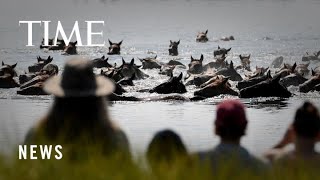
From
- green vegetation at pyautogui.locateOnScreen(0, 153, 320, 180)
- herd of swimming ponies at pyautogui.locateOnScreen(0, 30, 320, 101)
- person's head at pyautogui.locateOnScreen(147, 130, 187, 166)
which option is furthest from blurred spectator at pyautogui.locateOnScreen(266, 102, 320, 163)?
herd of swimming ponies at pyautogui.locateOnScreen(0, 30, 320, 101)

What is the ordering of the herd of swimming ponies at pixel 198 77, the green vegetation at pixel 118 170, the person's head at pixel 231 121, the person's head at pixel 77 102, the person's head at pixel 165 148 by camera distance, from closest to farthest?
the green vegetation at pixel 118 170, the person's head at pixel 165 148, the person's head at pixel 77 102, the person's head at pixel 231 121, the herd of swimming ponies at pixel 198 77

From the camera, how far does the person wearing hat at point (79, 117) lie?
4.80 meters

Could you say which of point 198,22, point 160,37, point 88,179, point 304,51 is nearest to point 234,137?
point 88,179

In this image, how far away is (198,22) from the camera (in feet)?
182

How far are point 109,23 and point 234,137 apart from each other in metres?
52.1

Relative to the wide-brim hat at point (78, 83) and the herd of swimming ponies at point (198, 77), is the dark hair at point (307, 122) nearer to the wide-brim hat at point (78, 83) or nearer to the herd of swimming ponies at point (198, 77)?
the wide-brim hat at point (78, 83)

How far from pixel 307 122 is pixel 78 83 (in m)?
1.29

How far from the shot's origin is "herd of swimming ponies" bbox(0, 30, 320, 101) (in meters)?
26.3

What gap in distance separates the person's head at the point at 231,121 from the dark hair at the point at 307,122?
0.39m

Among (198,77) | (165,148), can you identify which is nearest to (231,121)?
(165,148)

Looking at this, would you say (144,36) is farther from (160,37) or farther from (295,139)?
(295,139)

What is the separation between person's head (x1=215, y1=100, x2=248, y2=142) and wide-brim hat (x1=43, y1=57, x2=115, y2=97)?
2.03 feet

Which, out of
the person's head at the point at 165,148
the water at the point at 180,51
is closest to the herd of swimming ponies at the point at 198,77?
the water at the point at 180,51

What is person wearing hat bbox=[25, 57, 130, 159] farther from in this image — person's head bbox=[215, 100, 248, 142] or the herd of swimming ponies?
the herd of swimming ponies
